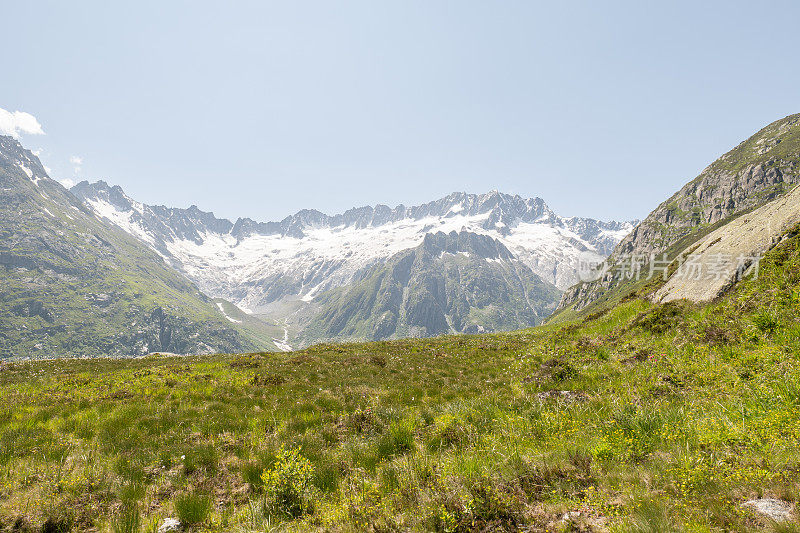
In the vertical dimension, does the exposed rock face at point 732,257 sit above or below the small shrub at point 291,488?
above

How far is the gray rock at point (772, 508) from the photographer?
387cm

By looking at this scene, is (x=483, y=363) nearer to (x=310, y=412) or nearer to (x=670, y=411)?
(x=310, y=412)

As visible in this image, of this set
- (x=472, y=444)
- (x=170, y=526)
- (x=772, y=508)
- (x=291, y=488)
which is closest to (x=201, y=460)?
(x=170, y=526)

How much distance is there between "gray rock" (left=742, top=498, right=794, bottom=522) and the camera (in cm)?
387

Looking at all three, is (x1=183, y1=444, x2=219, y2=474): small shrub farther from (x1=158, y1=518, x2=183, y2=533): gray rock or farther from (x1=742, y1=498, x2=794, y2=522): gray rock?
(x1=742, y1=498, x2=794, y2=522): gray rock

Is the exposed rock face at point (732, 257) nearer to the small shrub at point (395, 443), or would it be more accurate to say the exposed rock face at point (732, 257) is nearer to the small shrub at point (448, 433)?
the small shrub at point (448, 433)

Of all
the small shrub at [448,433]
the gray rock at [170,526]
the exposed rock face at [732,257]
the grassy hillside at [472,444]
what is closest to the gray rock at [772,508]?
the grassy hillside at [472,444]

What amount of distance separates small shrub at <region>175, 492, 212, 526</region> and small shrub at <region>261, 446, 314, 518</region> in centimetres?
112

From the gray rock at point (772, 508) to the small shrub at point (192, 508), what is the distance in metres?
8.40

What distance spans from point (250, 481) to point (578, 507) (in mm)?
6728

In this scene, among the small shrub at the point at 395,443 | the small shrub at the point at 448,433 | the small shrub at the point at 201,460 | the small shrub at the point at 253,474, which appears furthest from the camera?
the small shrub at the point at 448,433

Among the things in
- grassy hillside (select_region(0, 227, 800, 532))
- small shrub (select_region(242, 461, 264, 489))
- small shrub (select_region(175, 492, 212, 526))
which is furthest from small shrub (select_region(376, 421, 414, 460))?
small shrub (select_region(175, 492, 212, 526))

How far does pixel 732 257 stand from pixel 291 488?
20856 mm

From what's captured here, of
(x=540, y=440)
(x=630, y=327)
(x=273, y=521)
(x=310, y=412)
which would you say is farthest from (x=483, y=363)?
(x=273, y=521)
